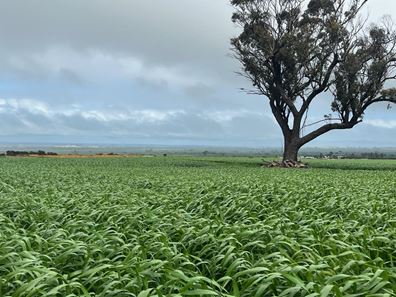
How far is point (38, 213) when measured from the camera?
7398 millimetres

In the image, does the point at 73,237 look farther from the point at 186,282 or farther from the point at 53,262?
the point at 186,282

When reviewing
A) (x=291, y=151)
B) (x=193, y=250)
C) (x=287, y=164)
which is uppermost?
(x=291, y=151)

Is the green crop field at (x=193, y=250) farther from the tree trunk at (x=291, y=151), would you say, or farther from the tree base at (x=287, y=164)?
the tree trunk at (x=291, y=151)

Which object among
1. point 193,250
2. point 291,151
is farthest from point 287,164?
point 193,250

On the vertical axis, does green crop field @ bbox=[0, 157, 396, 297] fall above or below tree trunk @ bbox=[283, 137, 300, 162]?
below

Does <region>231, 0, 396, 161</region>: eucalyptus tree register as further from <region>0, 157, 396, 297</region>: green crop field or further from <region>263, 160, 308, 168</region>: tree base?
<region>0, 157, 396, 297</region>: green crop field

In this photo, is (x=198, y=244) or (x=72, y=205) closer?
(x=198, y=244)

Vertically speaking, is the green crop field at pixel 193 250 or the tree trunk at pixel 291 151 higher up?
the tree trunk at pixel 291 151

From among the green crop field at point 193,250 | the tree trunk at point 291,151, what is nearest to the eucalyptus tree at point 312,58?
the tree trunk at point 291,151

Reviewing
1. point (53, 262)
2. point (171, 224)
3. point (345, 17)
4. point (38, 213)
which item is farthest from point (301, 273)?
point (345, 17)

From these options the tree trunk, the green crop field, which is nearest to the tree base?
the tree trunk

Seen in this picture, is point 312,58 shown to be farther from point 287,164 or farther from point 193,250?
point 193,250

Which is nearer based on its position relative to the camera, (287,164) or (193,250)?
(193,250)

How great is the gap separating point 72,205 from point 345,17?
1292 inches
